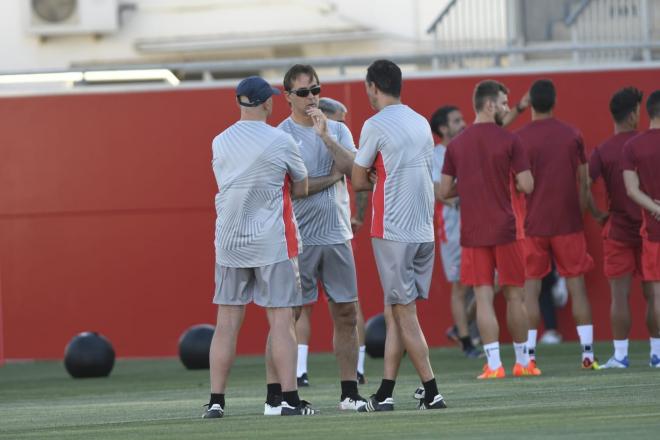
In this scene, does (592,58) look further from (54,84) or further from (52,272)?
(54,84)

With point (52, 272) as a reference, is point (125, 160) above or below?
above

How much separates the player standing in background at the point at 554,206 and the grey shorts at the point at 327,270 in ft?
10.7

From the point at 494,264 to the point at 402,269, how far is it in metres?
3.05

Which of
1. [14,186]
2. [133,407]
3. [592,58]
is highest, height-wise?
[592,58]

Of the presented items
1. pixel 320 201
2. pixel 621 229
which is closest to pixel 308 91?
pixel 320 201

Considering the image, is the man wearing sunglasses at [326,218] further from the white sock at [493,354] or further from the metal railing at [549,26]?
the metal railing at [549,26]

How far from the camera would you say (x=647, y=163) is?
40.4 ft

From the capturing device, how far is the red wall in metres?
17.2

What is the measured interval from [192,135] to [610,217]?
5790 millimetres

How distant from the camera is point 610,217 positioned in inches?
513

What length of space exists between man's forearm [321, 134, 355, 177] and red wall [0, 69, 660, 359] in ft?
23.8

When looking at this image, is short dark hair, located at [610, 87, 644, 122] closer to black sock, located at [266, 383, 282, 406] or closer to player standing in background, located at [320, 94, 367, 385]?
player standing in background, located at [320, 94, 367, 385]

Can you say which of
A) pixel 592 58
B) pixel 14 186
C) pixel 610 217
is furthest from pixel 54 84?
pixel 610 217

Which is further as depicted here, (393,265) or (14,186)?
(14,186)
